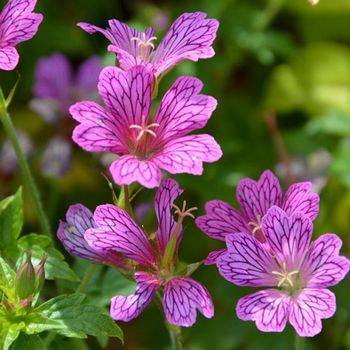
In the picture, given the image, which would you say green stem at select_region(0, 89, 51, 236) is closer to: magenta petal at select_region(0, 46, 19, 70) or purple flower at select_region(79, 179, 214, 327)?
magenta petal at select_region(0, 46, 19, 70)

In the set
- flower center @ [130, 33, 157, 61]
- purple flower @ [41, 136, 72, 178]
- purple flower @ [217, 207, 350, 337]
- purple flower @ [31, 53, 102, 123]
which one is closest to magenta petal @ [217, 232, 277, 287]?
purple flower @ [217, 207, 350, 337]

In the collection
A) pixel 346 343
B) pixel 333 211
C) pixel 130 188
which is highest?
pixel 130 188

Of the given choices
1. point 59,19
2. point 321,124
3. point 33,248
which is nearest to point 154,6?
point 59,19

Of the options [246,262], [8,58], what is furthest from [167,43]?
[246,262]

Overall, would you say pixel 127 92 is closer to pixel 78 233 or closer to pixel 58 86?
pixel 78 233

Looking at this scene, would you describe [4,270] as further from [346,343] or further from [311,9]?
[311,9]
